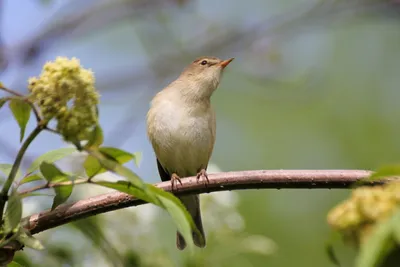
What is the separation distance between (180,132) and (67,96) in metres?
3.10

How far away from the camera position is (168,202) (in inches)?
57.2

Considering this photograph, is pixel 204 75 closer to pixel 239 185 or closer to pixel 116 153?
pixel 239 185

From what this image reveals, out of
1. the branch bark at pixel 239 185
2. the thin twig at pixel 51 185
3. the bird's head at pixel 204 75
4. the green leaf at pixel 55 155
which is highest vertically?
the bird's head at pixel 204 75

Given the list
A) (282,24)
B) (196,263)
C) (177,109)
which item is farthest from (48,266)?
(282,24)

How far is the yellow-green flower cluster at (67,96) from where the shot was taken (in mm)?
1340

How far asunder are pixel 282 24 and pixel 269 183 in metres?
3.94

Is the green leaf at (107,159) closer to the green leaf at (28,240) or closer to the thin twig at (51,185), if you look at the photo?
the thin twig at (51,185)

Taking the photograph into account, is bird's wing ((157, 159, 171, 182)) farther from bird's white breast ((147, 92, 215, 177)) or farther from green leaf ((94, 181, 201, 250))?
green leaf ((94, 181, 201, 250))

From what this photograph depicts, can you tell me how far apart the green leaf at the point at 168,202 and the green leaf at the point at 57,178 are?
105mm

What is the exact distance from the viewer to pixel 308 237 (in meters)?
7.70

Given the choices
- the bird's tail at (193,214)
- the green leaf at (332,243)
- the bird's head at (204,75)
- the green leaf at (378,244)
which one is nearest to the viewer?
the green leaf at (378,244)

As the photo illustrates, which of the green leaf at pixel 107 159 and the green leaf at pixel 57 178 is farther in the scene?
the green leaf at pixel 57 178

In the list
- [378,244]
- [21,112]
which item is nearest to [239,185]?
[21,112]

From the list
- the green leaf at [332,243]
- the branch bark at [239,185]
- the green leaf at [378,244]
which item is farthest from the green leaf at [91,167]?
the green leaf at [378,244]
